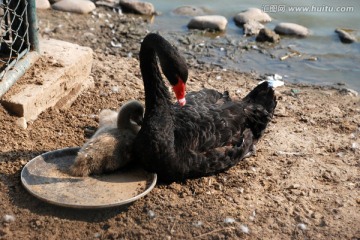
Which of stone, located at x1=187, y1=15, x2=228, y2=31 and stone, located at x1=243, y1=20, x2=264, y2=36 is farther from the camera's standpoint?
stone, located at x1=187, y1=15, x2=228, y2=31

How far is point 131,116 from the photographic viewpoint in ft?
15.4

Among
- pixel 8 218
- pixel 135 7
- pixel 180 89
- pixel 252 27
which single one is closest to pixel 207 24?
pixel 252 27

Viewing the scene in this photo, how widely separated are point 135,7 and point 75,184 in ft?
17.0

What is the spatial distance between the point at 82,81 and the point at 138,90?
64 cm

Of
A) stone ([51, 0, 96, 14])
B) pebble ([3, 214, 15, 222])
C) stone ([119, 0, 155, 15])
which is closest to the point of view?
pebble ([3, 214, 15, 222])

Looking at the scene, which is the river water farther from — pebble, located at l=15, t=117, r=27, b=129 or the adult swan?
pebble, located at l=15, t=117, r=27, b=129

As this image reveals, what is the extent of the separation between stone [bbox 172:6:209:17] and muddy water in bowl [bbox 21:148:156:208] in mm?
5228

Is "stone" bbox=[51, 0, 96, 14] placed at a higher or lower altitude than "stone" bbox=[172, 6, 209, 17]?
higher

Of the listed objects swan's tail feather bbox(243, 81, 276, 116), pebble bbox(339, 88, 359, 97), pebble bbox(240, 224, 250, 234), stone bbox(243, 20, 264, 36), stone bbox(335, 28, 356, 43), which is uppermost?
swan's tail feather bbox(243, 81, 276, 116)

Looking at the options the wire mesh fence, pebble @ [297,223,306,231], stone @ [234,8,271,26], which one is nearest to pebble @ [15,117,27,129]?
the wire mesh fence

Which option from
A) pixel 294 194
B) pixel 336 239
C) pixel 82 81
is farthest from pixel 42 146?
pixel 336 239

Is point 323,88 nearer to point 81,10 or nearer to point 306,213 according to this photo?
point 306,213

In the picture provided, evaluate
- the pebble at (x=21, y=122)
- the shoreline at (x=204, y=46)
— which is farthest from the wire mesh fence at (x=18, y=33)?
the shoreline at (x=204, y=46)

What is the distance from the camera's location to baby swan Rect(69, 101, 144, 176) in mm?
4316
